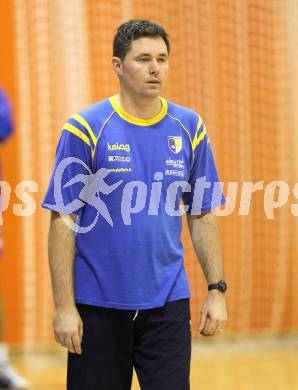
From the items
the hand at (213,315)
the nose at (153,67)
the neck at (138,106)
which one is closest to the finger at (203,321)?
the hand at (213,315)

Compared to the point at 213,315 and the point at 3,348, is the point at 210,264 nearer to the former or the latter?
the point at 213,315

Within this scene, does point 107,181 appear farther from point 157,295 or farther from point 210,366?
point 210,366

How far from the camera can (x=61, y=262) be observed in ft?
8.81

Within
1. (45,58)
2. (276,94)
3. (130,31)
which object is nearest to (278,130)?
(276,94)

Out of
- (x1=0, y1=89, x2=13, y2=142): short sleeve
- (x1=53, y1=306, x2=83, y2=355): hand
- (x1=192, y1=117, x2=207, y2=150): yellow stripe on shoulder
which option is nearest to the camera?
(x1=53, y1=306, x2=83, y2=355): hand

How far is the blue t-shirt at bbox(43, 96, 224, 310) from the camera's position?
270 centimetres

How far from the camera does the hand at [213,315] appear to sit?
2803 mm

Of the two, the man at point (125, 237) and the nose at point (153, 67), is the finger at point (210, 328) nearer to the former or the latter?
the man at point (125, 237)

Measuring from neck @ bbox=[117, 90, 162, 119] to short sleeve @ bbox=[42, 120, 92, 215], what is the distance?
0.20 meters

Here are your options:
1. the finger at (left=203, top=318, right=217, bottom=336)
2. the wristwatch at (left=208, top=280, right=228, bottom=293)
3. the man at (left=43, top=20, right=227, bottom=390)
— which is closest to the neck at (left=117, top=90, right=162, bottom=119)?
the man at (left=43, top=20, right=227, bottom=390)

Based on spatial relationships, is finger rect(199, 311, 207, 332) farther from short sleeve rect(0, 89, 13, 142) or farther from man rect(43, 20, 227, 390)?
short sleeve rect(0, 89, 13, 142)

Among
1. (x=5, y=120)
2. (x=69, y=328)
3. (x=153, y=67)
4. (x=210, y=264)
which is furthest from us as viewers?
(x=5, y=120)

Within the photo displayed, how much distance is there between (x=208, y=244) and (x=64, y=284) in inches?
20.4

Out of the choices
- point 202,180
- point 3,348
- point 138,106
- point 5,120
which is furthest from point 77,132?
point 3,348
